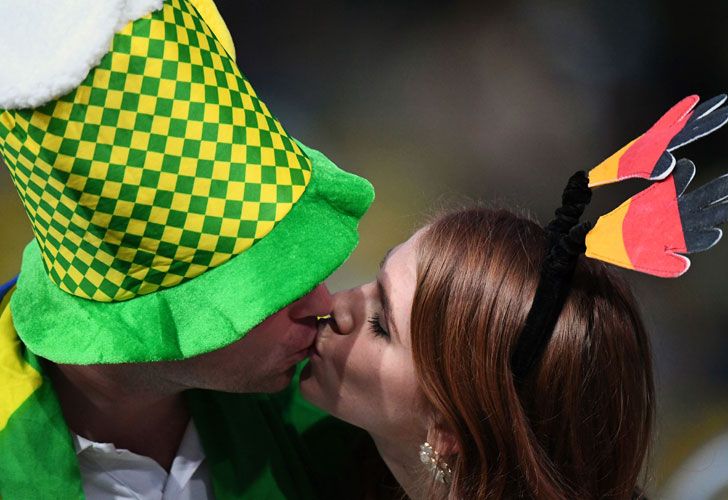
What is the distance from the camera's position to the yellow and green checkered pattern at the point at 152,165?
100cm

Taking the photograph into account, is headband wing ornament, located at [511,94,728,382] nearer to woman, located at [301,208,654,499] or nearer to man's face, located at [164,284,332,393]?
woman, located at [301,208,654,499]

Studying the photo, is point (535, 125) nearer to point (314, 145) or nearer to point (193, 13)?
point (314, 145)

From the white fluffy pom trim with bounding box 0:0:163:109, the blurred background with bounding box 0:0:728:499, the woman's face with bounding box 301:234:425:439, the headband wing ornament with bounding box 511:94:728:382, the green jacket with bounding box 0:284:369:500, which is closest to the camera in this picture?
the white fluffy pom trim with bounding box 0:0:163:109

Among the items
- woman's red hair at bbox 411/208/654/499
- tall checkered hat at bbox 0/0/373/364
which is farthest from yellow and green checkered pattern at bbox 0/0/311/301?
woman's red hair at bbox 411/208/654/499

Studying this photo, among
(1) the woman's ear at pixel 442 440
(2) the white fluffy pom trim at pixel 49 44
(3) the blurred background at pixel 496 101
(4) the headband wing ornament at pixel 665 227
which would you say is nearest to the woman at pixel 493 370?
(1) the woman's ear at pixel 442 440

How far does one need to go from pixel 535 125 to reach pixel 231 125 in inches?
70.6

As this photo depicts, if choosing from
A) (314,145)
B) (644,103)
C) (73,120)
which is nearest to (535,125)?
(644,103)

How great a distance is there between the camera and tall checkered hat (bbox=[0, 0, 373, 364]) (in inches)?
38.5

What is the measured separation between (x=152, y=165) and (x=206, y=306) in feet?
0.61

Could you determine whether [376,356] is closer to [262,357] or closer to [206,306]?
[262,357]

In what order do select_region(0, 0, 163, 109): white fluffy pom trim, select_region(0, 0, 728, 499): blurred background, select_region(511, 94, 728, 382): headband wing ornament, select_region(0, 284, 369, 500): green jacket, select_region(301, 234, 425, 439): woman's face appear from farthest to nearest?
select_region(0, 0, 728, 499): blurred background → select_region(301, 234, 425, 439): woman's face → select_region(0, 284, 369, 500): green jacket → select_region(511, 94, 728, 382): headband wing ornament → select_region(0, 0, 163, 109): white fluffy pom trim

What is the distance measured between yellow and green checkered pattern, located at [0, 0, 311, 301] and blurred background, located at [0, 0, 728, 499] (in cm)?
153

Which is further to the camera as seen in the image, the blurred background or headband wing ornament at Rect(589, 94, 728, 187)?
the blurred background

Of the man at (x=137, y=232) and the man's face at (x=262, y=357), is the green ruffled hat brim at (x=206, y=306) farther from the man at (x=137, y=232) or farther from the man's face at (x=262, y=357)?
the man's face at (x=262, y=357)
